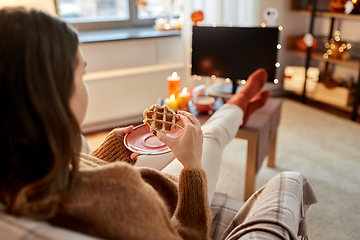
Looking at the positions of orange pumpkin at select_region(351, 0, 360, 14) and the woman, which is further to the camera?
orange pumpkin at select_region(351, 0, 360, 14)

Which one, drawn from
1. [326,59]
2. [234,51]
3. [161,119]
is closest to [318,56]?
[326,59]

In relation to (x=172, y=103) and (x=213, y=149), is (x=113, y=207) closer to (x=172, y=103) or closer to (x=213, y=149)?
(x=213, y=149)

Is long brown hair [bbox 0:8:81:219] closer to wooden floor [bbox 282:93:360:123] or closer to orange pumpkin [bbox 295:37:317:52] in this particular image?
wooden floor [bbox 282:93:360:123]

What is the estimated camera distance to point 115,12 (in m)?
2.84

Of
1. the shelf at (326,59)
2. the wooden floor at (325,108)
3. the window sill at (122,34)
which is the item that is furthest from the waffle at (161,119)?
the wooden floor at (325,108)

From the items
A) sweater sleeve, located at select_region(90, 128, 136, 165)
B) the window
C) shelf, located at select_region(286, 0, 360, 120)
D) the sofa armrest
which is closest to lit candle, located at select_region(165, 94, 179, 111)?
sweater sleeve, located at select_region(90, 128, 136, 165)

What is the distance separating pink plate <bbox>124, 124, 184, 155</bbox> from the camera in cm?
96

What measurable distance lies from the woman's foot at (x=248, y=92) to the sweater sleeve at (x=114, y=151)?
651 millimetres

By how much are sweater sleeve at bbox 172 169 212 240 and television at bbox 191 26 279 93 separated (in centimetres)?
128

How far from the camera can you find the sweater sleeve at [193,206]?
79 cm

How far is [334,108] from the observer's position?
3.12 meters

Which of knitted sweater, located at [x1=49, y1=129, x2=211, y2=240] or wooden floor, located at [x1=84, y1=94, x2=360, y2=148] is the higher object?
→ knitted sweater, located at [x1=49, y1=129, x2=211, y2=240]

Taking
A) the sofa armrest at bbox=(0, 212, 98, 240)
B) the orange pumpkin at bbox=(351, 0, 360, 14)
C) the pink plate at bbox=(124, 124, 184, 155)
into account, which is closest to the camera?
the sofa armrest at bbox=(0, 212, 98, 240)

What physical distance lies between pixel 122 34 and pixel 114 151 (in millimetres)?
1886
